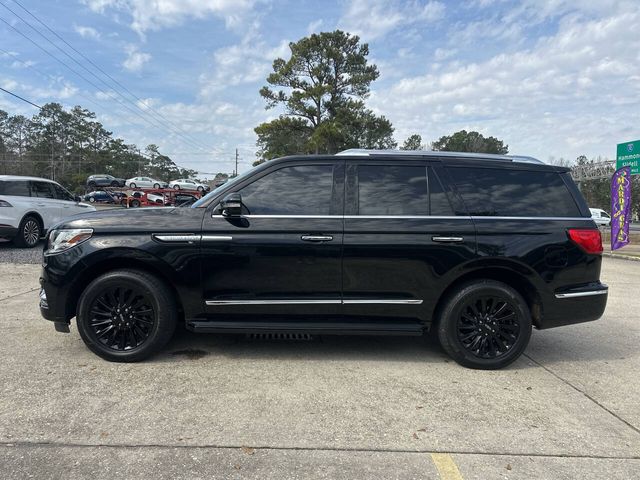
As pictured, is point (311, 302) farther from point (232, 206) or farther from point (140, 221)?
point (140, 221)

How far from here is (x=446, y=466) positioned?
8.65ft

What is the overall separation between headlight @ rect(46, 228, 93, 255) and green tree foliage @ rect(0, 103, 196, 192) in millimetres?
76643

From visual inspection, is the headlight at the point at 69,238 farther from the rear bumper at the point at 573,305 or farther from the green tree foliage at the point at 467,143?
the green tree foliage at the point at 467,143

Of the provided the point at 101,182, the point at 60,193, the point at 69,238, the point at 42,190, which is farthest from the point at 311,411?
the point at 101,182

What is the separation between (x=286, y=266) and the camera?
3965 mm

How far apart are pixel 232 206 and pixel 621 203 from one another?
15.1m

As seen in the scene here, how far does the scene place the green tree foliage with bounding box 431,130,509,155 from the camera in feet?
244

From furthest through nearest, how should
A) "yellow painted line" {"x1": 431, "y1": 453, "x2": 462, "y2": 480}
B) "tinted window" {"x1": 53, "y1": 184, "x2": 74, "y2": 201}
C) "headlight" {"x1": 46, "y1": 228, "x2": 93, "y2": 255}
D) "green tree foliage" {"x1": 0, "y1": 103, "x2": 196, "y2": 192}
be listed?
"green tree foliage" {"x1": 0, "y1": 103, "x2": 196, "y2": 192} → "tinted window" {"x1": 53, "y1": 184, "x2": 74, "y2": 201} → "headlight" {"x1": 46, "y1": 228, "x2": 93, "y2": 255} → "yellow painted line" {"x1": 431, "y1": 453, "x2": 462, "y2": 480}

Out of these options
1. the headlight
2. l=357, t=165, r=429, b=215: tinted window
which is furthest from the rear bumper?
the headlight

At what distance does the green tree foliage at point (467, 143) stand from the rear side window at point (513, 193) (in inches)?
2852

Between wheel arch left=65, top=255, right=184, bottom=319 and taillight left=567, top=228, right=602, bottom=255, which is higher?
taillight left=567, top=228, right=602, bottom=255

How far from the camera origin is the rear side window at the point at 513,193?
416 cm

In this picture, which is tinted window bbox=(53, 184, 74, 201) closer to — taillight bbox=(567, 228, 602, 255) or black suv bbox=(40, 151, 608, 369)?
black suv bbox=(40, 151, 608, 369)

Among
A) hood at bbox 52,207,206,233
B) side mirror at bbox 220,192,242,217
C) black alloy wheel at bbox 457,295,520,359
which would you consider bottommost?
black alloy wheel at bbox 457,295,520,359
